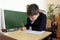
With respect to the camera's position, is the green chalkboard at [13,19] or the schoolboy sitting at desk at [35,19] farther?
the green chalkboard at [13,19]

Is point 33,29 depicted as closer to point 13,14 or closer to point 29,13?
point 29,13

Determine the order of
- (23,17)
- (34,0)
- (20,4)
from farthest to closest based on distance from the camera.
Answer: (34,0), (20,4), (23,17)

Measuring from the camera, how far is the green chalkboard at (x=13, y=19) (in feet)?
7.86

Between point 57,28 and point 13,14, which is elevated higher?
point 13,14

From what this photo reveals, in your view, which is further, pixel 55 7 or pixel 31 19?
pixel 55 7

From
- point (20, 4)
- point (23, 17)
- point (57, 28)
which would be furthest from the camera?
point (57, 28)

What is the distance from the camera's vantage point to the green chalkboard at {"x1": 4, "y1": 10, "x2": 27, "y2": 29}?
7.86 feet

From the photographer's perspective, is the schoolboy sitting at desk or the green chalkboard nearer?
the schoolboy sitting at desk

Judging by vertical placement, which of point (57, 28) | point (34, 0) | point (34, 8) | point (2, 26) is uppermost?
point (34, 0)

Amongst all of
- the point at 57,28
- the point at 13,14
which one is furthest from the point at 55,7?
the point at 13,14

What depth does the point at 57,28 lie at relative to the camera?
4.95 metres

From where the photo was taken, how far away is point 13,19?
2.54 metres

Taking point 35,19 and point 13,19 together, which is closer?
point 35,19

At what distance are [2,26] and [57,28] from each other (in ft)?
10.0
